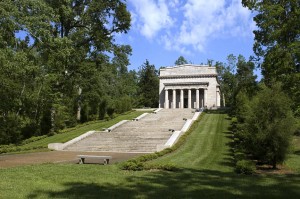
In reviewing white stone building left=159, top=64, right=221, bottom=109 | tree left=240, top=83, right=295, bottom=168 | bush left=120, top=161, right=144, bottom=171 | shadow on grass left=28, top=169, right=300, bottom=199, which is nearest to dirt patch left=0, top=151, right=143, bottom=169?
bush left=120, top=161, right=144, bottom=171

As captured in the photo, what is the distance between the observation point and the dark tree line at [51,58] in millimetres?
23297

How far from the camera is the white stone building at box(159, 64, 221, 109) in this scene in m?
68.2

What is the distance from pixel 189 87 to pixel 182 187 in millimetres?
59323

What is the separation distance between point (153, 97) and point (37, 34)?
56.1m

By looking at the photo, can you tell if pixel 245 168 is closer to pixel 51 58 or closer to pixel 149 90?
pixel 51 58

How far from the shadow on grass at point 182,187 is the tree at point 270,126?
3.17 meters

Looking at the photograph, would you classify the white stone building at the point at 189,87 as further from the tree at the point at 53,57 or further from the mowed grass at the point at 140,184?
the mowed grass at the point at 140,184

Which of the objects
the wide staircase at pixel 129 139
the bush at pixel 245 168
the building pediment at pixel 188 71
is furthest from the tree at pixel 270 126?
the building pediment at pixel 188 71

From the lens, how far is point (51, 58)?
1068 inches

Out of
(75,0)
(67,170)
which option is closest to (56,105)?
(75,0)

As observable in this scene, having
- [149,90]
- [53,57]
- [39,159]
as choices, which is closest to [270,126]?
[39,159]

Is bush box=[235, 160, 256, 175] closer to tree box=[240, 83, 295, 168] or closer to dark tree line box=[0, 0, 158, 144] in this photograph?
tree box=[240, 83, 295, 168]

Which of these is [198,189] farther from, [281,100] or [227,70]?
[227,70]

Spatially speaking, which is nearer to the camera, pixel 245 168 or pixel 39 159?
pixel 245 168
